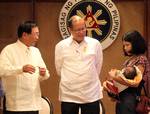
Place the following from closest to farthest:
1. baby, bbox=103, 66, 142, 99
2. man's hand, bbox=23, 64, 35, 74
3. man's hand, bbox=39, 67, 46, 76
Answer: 1. baby, bbox=103, 66, 142, 99
2. man's hand, bbox=23, 64, 35, 74
3. man's hand, bbox=39, 67, 46, 76

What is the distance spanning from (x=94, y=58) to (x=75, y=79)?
30cm

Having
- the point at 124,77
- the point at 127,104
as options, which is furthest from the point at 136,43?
the point at 127,104

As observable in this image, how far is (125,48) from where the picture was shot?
3.39 m

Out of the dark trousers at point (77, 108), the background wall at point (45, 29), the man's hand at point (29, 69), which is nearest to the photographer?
the man's hand at point (29, 69)

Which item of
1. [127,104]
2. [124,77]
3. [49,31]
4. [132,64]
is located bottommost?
[127,104]

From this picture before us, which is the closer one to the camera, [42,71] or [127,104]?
[127,104]

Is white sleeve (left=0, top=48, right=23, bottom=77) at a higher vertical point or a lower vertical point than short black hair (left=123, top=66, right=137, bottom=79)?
higher

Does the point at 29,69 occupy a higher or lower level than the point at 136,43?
lower

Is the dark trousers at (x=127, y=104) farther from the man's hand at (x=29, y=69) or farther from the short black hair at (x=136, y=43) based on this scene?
the man's hand at (x=29, y=69)

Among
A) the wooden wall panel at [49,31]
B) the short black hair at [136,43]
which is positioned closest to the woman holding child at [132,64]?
the short black hair at [136,43]

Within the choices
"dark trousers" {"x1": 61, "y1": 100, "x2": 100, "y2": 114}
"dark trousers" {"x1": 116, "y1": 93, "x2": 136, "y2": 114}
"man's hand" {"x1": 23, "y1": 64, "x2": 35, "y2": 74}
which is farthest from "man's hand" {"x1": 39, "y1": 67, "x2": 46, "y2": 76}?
"dark trousers" {"x1": 116, "y1": 93, "x2": 136, "y2": 114}

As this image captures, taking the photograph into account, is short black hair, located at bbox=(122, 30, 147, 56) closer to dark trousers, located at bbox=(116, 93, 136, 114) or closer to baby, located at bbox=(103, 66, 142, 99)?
baby, located at bbox=(103, 66, 142, 99)

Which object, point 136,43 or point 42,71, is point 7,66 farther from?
point 136,43

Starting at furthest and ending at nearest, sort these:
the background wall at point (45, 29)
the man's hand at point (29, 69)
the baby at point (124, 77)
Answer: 1. the background wall at point (45, 29)
2. the man's hand at point (29, 69)
3. the baby at point (124, 77)
